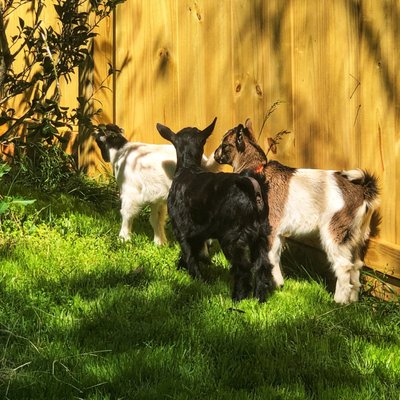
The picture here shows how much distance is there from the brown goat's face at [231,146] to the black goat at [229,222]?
0.43 m

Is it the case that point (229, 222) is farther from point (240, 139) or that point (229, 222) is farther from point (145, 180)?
point (145, 180)

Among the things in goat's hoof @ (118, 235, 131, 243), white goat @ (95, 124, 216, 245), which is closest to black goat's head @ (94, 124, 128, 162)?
white goat @ (95, 124, 216, 245)

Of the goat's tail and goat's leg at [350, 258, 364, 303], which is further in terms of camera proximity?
goat's leg at [350, 258, 364, 303]

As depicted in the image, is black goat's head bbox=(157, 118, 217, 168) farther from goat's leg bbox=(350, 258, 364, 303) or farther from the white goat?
goat's leg bbox=(350, 258, 364, 303)

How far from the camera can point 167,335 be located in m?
4.55

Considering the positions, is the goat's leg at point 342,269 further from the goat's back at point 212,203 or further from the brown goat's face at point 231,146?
the brown goat's face at point 231,146

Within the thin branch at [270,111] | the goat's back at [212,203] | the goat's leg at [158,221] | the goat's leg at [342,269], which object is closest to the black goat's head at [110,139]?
the goat's leg at [158,221]

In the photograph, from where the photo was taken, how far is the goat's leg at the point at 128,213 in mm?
6938

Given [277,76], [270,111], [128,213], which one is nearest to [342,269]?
[270,111]

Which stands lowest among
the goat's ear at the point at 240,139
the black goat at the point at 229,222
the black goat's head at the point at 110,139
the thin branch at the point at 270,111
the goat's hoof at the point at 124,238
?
the goat's hoof at the point at 124,238

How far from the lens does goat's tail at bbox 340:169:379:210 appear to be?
5219 mm

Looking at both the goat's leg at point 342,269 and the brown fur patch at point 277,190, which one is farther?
the brown fur patch at point 277,190

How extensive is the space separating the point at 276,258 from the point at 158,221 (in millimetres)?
1467

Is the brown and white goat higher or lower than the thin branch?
lower
